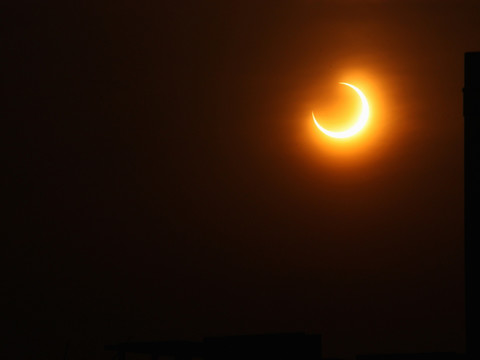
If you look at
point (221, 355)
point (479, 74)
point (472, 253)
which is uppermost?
point (479, 74)

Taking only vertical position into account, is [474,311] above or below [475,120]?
below

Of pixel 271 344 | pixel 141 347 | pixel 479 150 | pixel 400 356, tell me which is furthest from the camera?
pixel 141 347

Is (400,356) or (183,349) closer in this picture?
(400,356)

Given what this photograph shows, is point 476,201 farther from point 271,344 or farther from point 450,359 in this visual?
point 271,344

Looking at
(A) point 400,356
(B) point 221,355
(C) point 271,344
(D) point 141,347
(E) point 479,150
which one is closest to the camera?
(E) point 479,150

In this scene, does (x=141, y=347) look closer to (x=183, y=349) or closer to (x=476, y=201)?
(x=183, y=349)

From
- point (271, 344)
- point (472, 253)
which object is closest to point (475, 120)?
point (472, 253)

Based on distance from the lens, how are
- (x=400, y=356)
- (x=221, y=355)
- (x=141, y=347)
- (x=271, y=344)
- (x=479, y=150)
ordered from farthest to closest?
(x=141, y=347) → (x=271, y=344) → (x=221, y=355) → (x=400, y=356) → (x=479, y=150)

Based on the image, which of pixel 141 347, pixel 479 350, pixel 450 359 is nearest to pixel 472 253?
pixel 479 350

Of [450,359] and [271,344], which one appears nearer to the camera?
[450,359]
